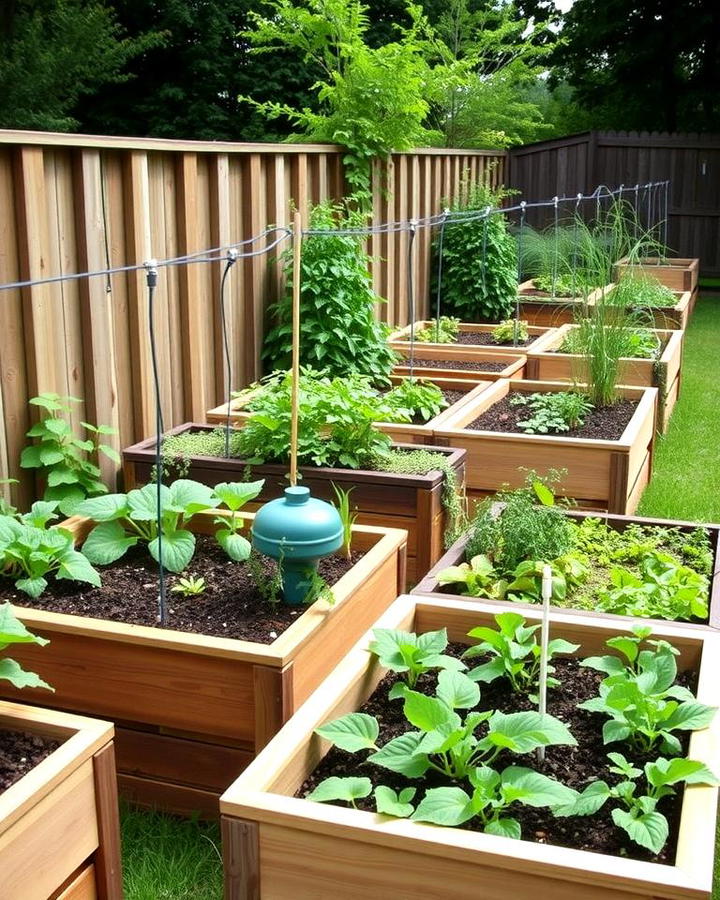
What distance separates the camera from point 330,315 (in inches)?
210

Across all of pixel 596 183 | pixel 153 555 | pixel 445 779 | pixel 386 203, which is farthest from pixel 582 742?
pixel 596 183

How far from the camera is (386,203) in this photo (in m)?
7.38

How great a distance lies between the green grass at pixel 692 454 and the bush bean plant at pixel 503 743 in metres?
2.54

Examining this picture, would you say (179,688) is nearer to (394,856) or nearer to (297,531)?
(297,531)

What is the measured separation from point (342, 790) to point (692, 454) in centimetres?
473

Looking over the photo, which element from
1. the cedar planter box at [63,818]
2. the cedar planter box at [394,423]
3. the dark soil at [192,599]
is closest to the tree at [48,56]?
the cedar planter box at [394,423]

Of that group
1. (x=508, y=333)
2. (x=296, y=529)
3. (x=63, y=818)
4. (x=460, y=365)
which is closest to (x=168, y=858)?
(x=63, y=818)

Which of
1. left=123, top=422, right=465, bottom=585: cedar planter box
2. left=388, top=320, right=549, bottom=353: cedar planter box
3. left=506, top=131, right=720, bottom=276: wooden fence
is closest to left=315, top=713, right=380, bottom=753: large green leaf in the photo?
left=123, top=422, right=465, bottom=585: cedar planter box

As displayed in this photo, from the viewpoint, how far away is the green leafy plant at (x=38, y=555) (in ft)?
9.54

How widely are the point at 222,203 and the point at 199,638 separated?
2.82 m

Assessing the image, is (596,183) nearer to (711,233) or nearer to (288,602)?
(711,233)

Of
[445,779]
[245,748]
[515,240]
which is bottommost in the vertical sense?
[245,748]

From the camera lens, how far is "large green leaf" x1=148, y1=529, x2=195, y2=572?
3088 mm

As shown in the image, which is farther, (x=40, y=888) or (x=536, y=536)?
(x=536, y=536)
